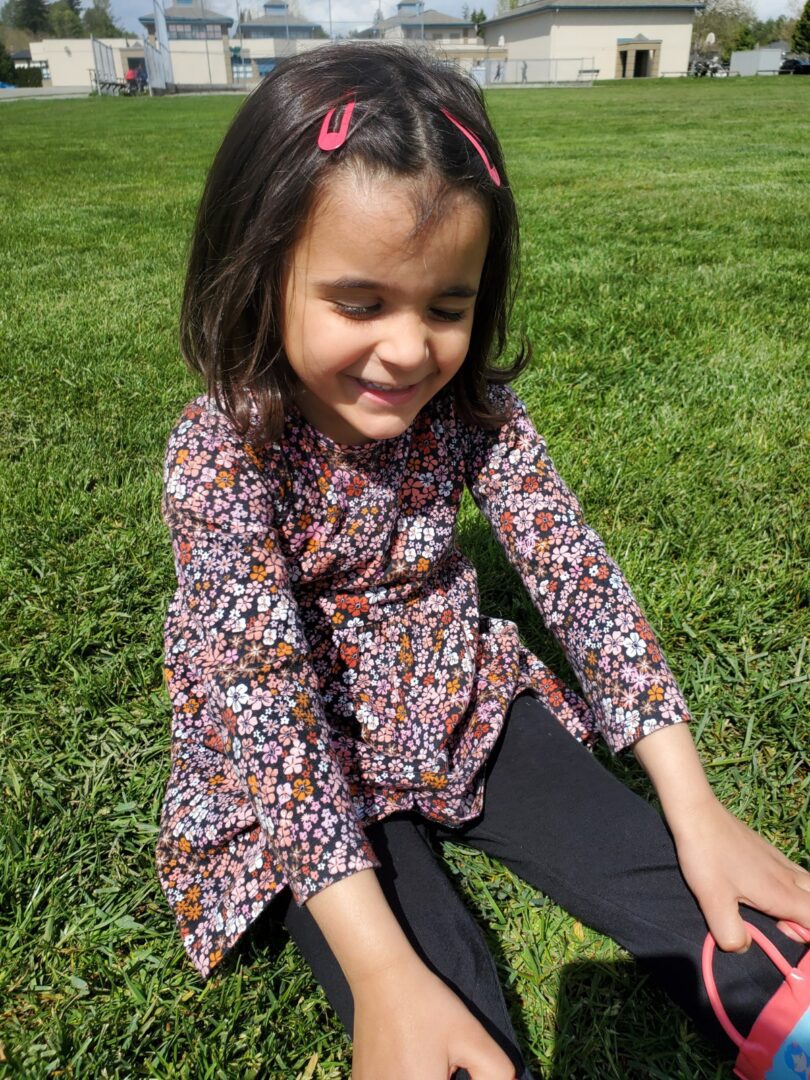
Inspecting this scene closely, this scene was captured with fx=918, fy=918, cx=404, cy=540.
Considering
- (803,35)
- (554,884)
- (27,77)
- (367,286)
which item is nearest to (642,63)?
(803,35)

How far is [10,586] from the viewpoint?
7.83 ft

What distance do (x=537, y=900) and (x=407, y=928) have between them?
1.09ft

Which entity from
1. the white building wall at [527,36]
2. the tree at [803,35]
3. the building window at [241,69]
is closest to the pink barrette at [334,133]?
the building window at [241,69]

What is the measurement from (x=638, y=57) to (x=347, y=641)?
199ft

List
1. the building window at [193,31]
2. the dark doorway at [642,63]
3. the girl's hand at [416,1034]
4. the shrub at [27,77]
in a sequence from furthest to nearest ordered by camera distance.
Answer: the shrub at [27,77] < the building window at [193,31] < the dark doorway at [642,63] < the girl's hand at [416,1034]

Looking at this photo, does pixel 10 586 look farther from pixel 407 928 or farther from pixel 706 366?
pixel 706 366

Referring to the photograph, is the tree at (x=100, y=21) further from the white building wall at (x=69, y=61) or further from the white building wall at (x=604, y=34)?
the white building wall at (x=604, y=34)

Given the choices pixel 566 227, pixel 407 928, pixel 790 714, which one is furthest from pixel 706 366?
pixel 566 227

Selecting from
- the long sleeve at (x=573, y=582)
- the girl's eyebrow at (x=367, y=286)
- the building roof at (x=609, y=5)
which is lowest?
the long sleeve at (x=573, y=582)

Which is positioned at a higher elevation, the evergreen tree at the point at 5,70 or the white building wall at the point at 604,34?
the white building wall at the point at 604,34

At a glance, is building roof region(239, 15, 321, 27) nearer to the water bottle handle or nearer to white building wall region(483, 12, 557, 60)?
white building wall region(483, 12, 557, 60)

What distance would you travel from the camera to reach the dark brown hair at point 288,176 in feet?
4.05

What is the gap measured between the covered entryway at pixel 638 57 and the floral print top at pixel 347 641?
57.5 m

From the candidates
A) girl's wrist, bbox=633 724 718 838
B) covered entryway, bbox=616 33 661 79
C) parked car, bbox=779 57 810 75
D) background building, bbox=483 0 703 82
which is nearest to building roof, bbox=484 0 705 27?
background building, bbox=483 0 703 82
